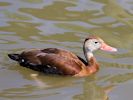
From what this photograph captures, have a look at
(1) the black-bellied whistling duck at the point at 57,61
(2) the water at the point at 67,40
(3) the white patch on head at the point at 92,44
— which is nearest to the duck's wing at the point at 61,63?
(1) the black-bellied whistling duck at the point at 57,61

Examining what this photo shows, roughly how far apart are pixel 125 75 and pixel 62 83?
42.6 inches

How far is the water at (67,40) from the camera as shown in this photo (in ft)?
27.9

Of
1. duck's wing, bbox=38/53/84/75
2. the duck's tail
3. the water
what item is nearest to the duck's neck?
the water

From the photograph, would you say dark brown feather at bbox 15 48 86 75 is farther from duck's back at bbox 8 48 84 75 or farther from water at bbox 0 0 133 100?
water at bbox 0 0 133 100

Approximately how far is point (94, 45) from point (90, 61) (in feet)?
0.89

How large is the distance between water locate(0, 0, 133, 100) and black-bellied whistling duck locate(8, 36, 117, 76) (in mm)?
117

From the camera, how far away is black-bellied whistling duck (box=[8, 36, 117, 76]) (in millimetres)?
8922

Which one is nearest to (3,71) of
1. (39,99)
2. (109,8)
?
(39,99)

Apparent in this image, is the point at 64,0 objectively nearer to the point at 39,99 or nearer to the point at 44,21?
the point at 44,21

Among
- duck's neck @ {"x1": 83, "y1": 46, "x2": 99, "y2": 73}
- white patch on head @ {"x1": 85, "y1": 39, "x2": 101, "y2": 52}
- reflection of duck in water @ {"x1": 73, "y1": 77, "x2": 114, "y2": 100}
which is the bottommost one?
reflection of duck in water @ {"x1": 73, "y1": 77, "x2": 114, "y2": 100}

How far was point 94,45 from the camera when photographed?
9266 millimetres

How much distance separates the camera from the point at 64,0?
40.9 feet

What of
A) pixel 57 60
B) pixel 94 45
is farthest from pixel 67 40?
pixel 57 60

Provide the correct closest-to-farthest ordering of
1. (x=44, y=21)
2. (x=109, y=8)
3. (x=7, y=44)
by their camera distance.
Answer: (x=7, y=44), (x=44, y=21), (x=109, y=8)
